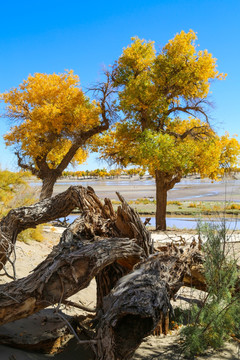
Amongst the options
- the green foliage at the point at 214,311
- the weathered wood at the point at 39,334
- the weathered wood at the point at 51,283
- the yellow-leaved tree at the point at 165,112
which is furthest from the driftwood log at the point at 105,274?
the yellow-leaved tree at the point at 165,112

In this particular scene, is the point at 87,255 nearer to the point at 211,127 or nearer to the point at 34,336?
the point at 34,336

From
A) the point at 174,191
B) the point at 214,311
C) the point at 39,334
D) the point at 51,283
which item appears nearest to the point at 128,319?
the point at 51,283

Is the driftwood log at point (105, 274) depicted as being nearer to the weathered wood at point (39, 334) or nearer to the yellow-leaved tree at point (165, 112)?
the weathered wood at point (39, 334)

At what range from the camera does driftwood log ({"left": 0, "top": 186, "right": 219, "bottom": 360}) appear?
144 inches

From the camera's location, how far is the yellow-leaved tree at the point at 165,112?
16.6 m

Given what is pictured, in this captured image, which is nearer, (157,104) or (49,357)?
(49,357)

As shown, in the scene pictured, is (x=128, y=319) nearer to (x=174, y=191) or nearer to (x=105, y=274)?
(x=105, y=274)

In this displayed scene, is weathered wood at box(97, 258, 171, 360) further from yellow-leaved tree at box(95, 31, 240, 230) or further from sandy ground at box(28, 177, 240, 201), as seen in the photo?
sandy ground at box(28, 177, 240, 201)

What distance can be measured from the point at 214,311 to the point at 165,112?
13.9 meters

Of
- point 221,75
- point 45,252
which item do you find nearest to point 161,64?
point 221,75

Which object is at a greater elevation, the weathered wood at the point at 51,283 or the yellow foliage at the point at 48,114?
the yellow foliage at the point at 48,114

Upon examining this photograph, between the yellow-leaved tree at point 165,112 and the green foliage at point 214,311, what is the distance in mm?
9999

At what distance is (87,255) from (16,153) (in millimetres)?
16177

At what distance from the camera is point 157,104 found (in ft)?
57.3
